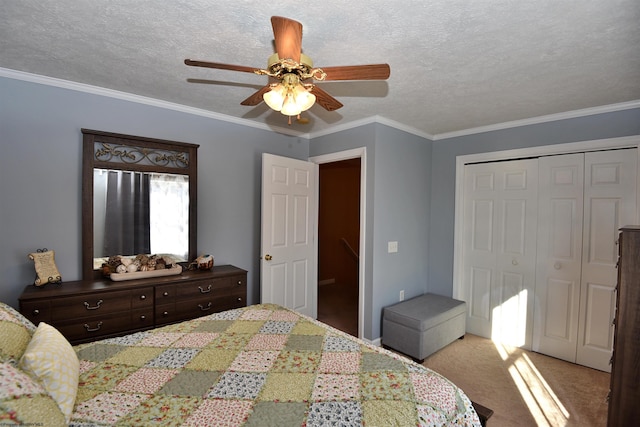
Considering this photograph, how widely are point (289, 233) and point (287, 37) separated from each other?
2.44 m

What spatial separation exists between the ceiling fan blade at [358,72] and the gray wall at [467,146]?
8.20ft

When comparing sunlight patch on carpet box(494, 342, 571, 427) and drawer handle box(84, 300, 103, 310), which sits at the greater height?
drawer handle box(84, 300, 103, 310)

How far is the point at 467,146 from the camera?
145 inches

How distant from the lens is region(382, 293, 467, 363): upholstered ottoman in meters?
2.98

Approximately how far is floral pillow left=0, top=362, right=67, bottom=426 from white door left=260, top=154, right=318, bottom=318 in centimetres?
234

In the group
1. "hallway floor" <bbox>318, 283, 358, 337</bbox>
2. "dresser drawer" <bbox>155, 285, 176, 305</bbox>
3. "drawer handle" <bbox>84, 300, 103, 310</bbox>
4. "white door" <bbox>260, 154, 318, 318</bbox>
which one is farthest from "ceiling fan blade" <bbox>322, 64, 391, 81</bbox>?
"hallway floor" <bbox>318, 283, 358, 337</bbox>

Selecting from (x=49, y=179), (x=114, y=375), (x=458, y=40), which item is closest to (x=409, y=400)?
(x=114, y=375)

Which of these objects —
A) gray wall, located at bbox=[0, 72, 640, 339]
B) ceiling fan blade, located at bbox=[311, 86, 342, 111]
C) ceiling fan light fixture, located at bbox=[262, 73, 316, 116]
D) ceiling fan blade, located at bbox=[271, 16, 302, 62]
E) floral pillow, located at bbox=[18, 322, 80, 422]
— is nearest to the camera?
floral pillow, located at bbox=[18, 322, 80, 422]

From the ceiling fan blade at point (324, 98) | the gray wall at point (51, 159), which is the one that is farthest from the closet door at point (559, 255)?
the gray wall at point (51, 159)

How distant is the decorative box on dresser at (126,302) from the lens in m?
2.11

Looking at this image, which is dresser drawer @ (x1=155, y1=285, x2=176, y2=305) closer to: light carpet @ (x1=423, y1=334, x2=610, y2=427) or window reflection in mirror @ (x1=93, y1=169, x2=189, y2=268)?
window reflection in mirror @ (x1=93, y1=169, x2=189, y2=268)

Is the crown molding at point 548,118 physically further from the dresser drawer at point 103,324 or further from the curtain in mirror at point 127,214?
the dresser drawer at point 103,324

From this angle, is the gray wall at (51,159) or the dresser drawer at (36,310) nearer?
the dresser drawer at (36,310)

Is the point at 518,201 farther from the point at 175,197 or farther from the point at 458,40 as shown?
the point at 175,197
